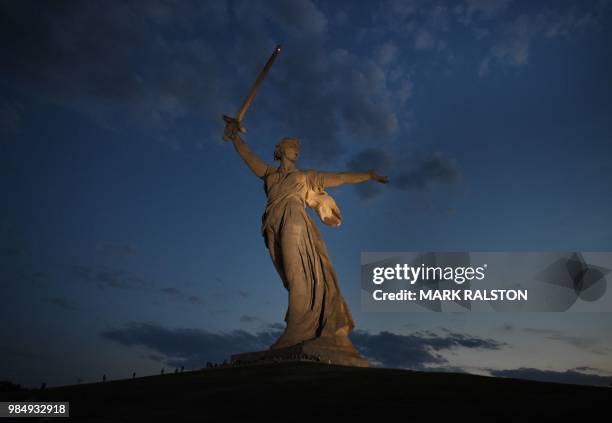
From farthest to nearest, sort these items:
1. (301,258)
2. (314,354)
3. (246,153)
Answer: (246,153)
(301,258)
(314,354)

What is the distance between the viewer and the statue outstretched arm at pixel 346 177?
16453 mm

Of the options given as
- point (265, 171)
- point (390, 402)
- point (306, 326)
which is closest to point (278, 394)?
point (390, 402)

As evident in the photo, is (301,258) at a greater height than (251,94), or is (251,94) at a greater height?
(251,94)

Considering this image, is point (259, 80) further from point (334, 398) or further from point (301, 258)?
point (334, 398)

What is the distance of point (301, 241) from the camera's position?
15.9 m

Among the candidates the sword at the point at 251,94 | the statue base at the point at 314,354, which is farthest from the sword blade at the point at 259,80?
the statue base at the point at 314,354

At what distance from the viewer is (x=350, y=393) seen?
27.4 feet

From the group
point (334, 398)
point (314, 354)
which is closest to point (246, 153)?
point (314, 354)

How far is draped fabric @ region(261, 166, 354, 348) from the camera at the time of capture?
591 inches

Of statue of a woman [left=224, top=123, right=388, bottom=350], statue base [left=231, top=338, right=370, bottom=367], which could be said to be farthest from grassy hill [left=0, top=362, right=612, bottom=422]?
statue of a woman [left=224, top=123, right=388, bottom=350]

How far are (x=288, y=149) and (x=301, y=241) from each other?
2.89 m

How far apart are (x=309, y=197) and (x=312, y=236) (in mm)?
1289

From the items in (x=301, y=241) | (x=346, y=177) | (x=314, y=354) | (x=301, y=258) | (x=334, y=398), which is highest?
(x=346, y=177)

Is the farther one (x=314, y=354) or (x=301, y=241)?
(x=301, y=241)
